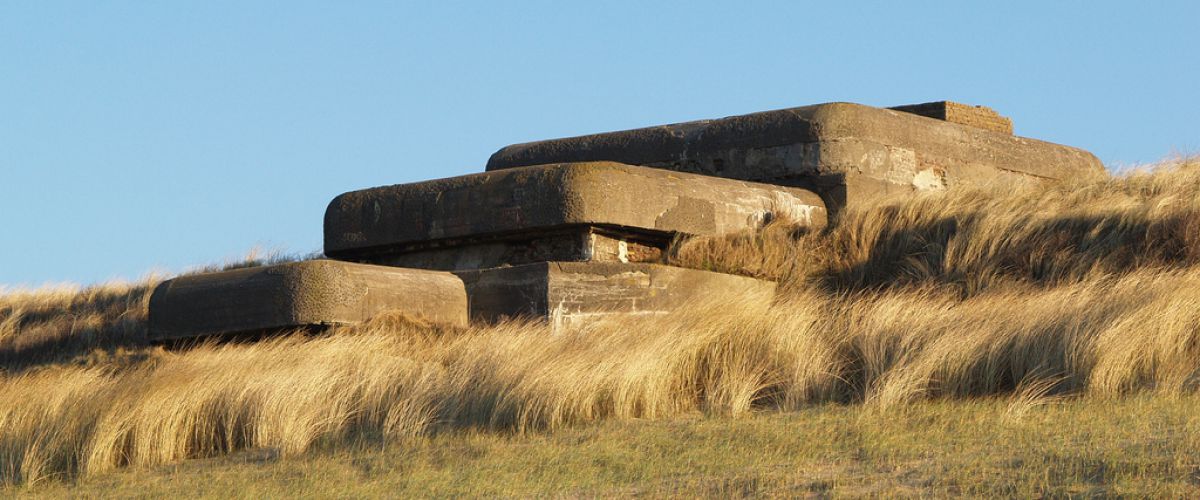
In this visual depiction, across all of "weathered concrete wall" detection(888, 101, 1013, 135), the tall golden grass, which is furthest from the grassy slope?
"weathered concrete wall" detection(888, 101, 1013, 135)

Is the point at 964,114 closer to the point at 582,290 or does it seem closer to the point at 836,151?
the point at 836,151

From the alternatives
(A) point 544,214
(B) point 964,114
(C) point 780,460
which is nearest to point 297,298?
(A) point 544,214

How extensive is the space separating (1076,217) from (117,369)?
19.6 ft

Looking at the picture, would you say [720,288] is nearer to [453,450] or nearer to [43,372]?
[453,450]

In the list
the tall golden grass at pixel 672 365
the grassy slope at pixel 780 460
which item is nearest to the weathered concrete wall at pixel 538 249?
the tall golden grass at pixel 672 365

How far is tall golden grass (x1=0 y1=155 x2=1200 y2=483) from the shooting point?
22.5 ft

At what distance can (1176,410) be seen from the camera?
232 inches

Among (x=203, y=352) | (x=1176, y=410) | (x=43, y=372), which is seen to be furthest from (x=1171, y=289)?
(x=43, y=372)

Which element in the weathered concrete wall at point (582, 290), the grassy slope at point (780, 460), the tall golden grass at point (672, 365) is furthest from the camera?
the weathered concrete wall at point (582, 290)

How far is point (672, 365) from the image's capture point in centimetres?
738

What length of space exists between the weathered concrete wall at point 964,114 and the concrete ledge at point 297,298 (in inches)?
174

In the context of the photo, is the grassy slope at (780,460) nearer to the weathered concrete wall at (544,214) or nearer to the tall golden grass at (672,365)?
the tall golden grass at (672,365)

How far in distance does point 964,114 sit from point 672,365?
5207 mm

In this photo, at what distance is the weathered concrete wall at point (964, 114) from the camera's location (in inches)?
453
